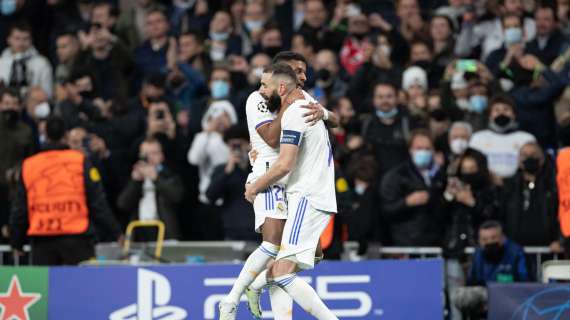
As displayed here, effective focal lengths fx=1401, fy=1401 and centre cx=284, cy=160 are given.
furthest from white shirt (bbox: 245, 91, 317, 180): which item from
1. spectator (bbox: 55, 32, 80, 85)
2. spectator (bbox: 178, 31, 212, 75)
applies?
spectator (bbox: 55, 32, 80, 85)

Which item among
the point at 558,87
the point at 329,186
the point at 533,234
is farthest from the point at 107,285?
the point at 558,87

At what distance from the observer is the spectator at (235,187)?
618 inches

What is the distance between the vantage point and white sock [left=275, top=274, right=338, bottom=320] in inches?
434

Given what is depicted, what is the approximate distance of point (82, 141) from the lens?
16484mm

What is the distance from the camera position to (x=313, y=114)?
36.0 feet

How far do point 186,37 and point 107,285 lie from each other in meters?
5.72

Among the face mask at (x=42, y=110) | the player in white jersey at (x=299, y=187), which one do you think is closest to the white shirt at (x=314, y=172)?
the player in white jersey at (x=299, y=187)

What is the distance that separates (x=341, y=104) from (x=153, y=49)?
3497mm

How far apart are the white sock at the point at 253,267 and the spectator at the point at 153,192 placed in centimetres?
495

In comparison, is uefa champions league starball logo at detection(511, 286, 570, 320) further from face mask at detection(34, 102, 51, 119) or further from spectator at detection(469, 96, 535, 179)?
face mask at detection(34, 102, 51, 119)

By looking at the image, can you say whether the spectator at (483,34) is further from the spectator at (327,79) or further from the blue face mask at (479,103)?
the spectator at (327,79)

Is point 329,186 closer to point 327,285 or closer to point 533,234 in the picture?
point 327,285

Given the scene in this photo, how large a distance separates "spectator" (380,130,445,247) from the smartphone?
1695 mm

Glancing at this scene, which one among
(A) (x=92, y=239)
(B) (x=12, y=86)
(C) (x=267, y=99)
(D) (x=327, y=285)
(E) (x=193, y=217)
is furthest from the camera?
(B) (x=12, y=86)
